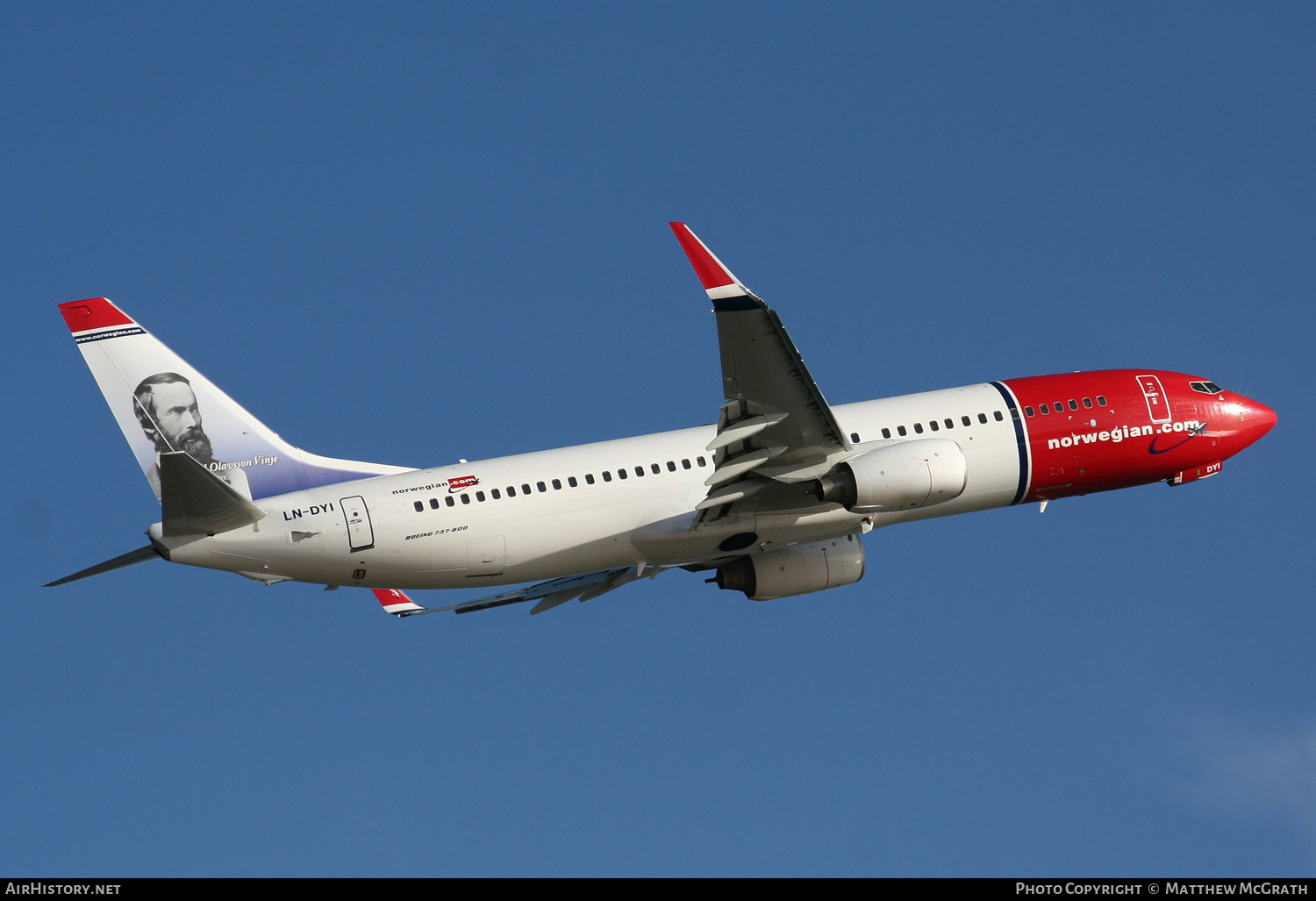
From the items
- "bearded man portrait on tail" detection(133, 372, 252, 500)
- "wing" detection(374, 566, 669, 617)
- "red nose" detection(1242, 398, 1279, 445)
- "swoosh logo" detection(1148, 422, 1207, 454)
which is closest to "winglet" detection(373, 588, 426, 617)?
"wing" detection(374, 566, 669, 617)

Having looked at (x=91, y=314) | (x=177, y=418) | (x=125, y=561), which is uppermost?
(x=91, y=314)

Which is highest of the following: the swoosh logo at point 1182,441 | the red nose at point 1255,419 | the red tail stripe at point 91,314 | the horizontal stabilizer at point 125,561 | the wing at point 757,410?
the red tail stripe at point 91,314

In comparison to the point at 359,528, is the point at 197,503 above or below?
above

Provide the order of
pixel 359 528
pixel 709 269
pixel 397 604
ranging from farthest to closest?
pixel 397 604
pixel 359 528
pixel 709 269

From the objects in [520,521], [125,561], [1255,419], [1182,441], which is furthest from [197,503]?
[1255,419]

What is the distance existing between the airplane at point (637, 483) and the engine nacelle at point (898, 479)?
0.05 m

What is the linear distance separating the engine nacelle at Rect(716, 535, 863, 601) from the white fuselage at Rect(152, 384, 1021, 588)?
1.19m

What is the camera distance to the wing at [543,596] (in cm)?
4178

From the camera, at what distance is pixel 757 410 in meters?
33.9

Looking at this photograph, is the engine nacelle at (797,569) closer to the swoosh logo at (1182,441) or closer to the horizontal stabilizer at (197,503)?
the swoosh logo at (1182,441)

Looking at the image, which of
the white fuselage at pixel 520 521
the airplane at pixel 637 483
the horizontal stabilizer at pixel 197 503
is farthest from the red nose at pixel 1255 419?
the horizontal stabilizer at pixel 197 503

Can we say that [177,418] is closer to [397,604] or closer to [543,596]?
[397,604]

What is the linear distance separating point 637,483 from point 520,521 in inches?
128
